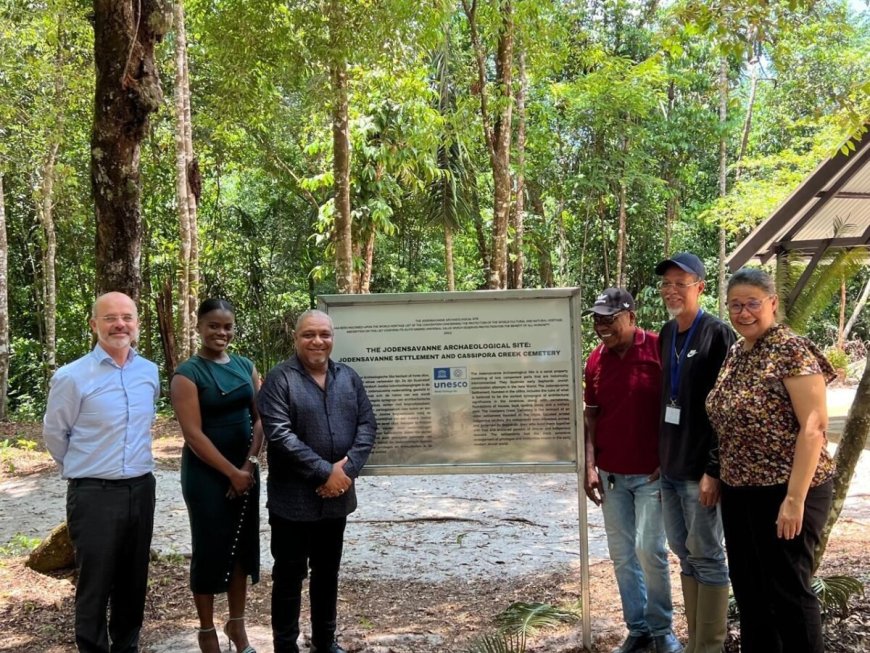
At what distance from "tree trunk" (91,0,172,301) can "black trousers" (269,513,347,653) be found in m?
1.87

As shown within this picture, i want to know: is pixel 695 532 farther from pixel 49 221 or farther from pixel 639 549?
pixel 49 221

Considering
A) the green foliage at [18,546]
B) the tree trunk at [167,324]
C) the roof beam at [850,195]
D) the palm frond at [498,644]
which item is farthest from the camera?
the tree trunk at [167,324]

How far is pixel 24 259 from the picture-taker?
19.7m

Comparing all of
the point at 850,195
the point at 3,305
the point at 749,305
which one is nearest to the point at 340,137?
the point at 850,195

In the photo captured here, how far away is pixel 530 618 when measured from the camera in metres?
4.11

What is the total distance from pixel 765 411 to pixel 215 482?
2.45m

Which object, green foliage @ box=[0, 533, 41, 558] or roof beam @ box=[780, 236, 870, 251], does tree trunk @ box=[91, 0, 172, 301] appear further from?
roof beam @ box=[780, 236, 870, 251]

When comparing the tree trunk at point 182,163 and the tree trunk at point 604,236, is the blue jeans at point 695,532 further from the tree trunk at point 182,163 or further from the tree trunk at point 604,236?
the tree trunk at point 604,236

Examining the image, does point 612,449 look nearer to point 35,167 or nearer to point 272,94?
point 272,94

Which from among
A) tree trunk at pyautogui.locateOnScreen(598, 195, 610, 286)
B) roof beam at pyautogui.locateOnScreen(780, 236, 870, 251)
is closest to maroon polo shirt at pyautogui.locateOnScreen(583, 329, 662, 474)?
roof beam at pyautogui.locateOnScreen(780, 236, 870, 251)

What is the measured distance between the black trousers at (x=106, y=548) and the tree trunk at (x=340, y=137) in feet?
19.9

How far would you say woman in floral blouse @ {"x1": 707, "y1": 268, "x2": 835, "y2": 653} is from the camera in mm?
2762

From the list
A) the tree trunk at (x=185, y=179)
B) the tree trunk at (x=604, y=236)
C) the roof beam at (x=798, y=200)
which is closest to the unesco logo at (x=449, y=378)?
the roof beam at (x=798, y=200)

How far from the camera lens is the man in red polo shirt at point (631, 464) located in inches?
138
